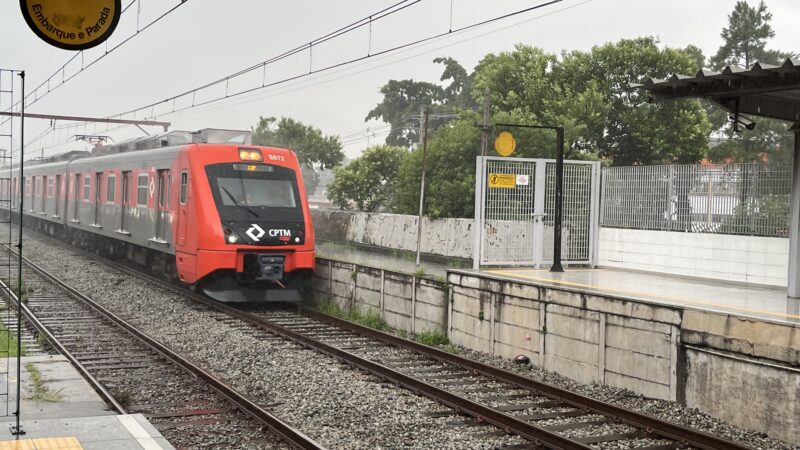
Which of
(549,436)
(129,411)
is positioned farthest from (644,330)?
(129,411)

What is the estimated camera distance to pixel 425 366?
437 inches

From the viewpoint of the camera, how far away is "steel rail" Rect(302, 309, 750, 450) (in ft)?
24.4

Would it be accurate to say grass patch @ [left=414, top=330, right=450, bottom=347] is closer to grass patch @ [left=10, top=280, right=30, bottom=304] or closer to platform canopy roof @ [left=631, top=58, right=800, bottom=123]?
platform canopy roof @ [left=631, top=58, right=800, bottom=123]

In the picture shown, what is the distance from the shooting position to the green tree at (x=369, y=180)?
35.8 m

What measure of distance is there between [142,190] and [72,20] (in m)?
13.4

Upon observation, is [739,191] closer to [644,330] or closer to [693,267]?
[693,267]

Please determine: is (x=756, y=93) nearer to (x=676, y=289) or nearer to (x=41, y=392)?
(x=676, y=289)

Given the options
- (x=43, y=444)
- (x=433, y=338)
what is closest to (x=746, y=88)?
(x=433, y=338)

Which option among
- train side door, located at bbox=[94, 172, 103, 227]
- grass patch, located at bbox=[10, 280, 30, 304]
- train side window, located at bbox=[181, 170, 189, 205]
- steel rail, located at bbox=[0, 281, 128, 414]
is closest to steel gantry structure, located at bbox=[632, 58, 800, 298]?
steel rail, located at bbox=[0, 281, 128, 414]

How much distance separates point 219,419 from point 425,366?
3495 millimetres

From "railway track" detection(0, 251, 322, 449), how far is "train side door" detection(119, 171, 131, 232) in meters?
5.40

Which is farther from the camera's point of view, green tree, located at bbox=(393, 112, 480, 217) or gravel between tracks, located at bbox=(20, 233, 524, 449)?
Answer: green tree, located at bbox=(393, 112, 480, 217)

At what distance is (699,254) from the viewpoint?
13773 mm

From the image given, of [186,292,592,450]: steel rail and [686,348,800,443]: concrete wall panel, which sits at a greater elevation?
[686,348,800,443]: concrete wall panel
